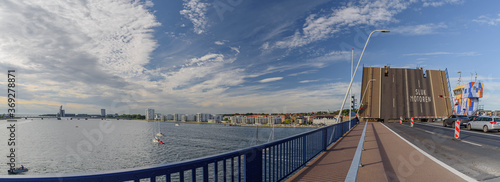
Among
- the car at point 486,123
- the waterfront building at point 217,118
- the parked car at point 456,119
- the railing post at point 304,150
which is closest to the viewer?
the railing post at point 304,150

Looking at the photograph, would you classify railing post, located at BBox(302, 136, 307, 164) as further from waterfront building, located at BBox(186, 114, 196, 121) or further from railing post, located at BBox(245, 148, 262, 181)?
waterfront building, located at BBox(186, 114, 196, 121)

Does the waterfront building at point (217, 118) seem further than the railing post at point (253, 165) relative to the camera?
Yes

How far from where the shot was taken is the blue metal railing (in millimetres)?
1673

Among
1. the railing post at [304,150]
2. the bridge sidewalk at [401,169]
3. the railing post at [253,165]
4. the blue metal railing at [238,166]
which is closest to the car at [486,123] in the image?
the bridge sidewalk at [401,169]

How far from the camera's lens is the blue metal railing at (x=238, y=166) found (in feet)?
5.49

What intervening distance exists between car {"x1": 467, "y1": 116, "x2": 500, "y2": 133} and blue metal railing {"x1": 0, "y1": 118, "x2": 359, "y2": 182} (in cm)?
1753

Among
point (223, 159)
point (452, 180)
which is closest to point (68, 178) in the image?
point (223, 159)

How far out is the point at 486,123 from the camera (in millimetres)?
16500

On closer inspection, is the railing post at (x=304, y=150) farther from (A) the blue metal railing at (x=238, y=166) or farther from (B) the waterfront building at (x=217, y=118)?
(B) the waterfront building at (x=217, y=118)

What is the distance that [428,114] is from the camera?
139ft

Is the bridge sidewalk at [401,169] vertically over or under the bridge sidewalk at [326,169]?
under

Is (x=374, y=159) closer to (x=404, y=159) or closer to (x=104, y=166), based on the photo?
(x=404, y=159)

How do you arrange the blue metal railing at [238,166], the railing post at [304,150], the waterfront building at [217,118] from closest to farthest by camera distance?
the blue metal railing at [238,166], the railing post at [304,150], the waterfront building at [217,118]

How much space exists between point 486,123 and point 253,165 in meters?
22.4
